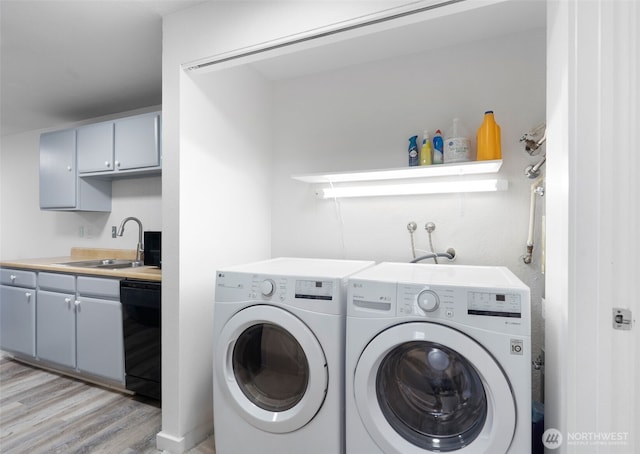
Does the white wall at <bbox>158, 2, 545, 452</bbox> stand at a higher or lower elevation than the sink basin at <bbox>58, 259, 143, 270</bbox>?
higher

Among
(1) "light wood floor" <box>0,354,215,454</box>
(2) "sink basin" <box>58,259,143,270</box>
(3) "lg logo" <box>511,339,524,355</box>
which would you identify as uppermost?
(2) "sink basin" <box>58,259,143,270</box>

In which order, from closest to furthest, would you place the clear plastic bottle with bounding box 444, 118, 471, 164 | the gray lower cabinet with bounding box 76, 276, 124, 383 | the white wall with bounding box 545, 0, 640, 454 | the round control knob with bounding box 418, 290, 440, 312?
the white wall with bounding box 545, 0, 640, 454 → the round control knob with bounding box 418, 290, 440, 312 → the clear plastic bottle with bounding box 444, 118, 471, 164 → the gray lower cabinet with bounding box 76, 276, 124, 383

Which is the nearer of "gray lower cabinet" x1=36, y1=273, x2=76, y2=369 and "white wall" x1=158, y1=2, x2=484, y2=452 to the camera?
"white wall" x1=158, y1=2, x2=484, y2=452

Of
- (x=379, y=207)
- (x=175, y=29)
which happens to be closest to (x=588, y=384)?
(x=379, y=207)

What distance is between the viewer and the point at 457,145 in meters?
1.83

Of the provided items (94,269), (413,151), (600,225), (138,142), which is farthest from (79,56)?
(600,225)

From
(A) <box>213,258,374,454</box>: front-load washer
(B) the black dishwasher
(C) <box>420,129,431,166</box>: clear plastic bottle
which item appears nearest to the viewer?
(A) <box>213,258,374,454</box>: front-load washer

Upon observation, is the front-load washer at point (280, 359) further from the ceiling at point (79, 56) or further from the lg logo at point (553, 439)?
the ceiling at point (79, 56)

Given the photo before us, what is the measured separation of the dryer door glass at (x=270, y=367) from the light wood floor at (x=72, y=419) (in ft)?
1.79

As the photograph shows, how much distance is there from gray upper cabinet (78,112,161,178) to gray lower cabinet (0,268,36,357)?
3.49 feet

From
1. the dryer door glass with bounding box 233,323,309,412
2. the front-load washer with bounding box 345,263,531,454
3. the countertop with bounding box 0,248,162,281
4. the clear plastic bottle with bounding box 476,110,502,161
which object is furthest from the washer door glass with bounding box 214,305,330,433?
the clear plastic bottle with bounding box 476,110,502,161

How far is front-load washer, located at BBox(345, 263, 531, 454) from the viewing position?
108 cm

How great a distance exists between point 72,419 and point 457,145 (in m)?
2.94

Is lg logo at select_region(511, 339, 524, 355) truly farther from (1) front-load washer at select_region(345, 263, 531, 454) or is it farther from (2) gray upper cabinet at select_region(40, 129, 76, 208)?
(2) gray upper cabinet at select_region(40, 129, 76, 208)
